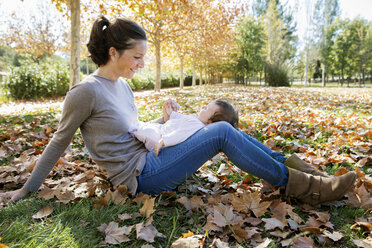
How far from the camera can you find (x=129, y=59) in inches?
79.7

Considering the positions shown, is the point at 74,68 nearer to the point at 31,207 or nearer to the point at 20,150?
the point at 20,150

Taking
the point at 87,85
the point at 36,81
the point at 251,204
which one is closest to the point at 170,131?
the point at 87,85

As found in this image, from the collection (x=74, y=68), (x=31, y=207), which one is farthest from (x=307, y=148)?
(x=74, y=68)

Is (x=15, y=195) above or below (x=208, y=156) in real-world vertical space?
below

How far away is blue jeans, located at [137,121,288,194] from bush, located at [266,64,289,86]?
24.5m

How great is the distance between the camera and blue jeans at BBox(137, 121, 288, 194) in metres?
1.82

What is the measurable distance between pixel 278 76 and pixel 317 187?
2452cm

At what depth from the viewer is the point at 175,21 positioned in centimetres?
1236

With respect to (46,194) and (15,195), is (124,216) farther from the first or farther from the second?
(15,195)

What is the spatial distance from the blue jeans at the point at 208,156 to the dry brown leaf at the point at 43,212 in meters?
0.67

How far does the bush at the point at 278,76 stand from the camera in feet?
79.6

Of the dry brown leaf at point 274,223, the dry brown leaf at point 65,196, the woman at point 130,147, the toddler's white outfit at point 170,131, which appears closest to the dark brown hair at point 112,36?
the woman at point 130,147

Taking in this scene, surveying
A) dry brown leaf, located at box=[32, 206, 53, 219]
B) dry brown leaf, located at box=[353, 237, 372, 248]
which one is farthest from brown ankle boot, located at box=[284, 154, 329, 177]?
dry brown leaf, located at box=[32, 206, 53, 219]

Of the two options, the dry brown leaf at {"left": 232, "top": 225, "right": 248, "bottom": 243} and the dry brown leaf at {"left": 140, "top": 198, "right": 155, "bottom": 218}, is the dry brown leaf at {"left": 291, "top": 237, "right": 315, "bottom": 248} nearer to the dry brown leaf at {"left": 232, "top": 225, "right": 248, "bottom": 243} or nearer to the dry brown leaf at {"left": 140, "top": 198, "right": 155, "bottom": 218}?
the dry brown leaf at {"left": 232, "top": 225, "right": 248, "bottom": 243}
